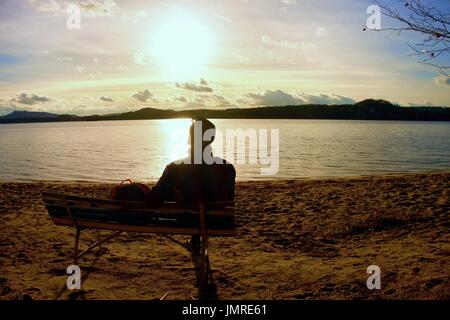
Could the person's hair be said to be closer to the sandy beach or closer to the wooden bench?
the wooden bench

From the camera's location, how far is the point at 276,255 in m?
7.87

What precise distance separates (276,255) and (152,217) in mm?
2771

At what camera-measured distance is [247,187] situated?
53.1 ft

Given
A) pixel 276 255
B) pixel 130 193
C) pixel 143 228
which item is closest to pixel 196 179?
pixel 143 228

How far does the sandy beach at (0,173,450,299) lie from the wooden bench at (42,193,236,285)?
0.83 m

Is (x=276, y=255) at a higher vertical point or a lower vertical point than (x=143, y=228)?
lower

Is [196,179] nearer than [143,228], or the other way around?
[196,179]

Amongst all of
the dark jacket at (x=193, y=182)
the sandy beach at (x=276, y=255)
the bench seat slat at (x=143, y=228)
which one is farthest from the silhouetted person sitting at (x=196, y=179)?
A: the sandy beach at (x=276, y=255)

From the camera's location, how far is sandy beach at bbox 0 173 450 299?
19.4 feet

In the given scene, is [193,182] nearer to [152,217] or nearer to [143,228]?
Answer: [152,217]

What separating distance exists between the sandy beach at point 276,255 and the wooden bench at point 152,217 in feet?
2.73

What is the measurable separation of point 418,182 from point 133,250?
11.2 meters

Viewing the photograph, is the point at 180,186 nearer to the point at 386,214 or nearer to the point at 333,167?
the point at 386,214

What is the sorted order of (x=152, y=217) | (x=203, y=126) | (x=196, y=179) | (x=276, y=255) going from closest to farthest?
1. (x=203, y=126)
2. (x=196, y=179)
3. (x=152, y=217)
4. (x=276, y=255)
